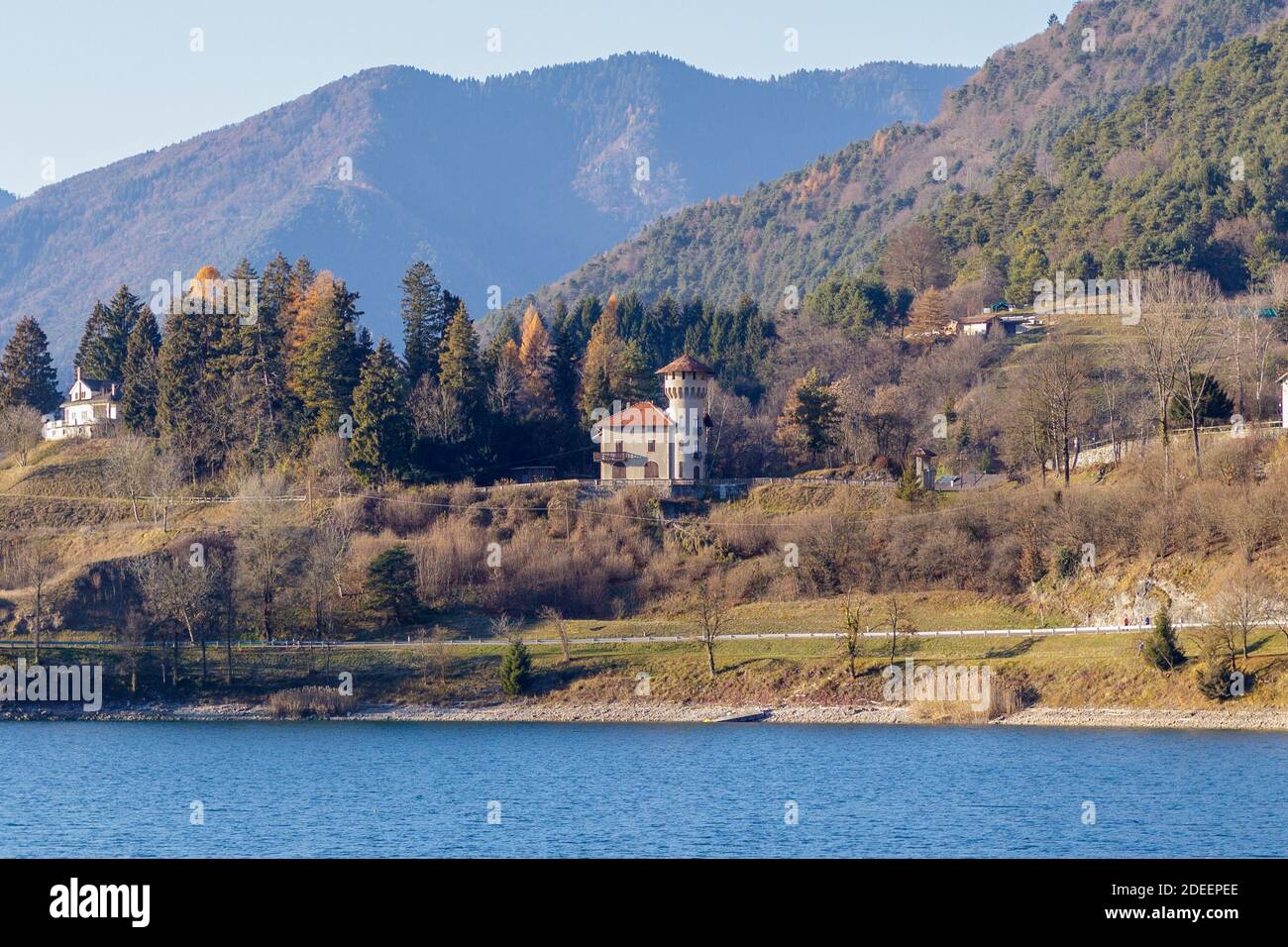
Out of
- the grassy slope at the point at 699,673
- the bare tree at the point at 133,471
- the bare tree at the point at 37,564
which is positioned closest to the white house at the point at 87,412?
the bare tree at the point at 133,471

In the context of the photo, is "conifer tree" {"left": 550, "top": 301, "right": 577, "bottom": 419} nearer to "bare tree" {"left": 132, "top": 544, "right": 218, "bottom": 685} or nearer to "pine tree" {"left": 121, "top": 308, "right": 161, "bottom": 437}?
"pine tree" {"left": 121, "top": 308, "right": 161, "bottom": 437}

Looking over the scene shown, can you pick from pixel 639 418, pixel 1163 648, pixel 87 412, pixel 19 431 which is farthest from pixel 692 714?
pixel 87 412

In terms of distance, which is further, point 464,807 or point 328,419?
point 328,419

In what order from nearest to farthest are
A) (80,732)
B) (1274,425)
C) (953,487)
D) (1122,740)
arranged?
(1122,740), (80,732), (1274,425), (953,487)

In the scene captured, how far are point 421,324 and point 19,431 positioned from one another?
2842 cm

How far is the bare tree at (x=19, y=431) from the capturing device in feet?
343

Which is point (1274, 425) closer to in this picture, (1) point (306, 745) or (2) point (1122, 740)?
(2) point (1122, 740)

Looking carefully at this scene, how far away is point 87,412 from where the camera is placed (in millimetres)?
109812

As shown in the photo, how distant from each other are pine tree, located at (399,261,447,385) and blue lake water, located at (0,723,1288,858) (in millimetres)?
42531

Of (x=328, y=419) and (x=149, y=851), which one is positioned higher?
(x=328, y=419)

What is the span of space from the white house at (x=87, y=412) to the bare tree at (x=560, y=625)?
43.3m

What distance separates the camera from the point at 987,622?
70.7m

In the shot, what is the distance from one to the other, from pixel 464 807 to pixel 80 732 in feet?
91.4

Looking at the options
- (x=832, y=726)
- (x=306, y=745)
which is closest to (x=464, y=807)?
(x=306, y=745)
